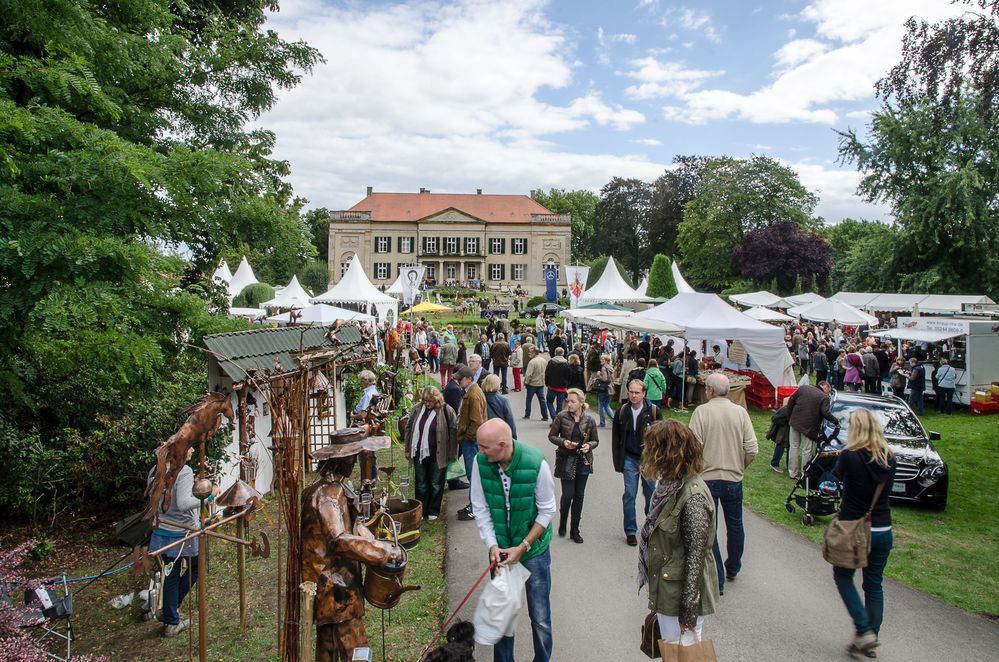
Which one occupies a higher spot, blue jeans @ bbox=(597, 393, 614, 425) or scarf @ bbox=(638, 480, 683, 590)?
scarf @ bbox=(638, 480, 683, 590)

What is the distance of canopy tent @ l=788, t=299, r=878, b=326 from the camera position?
22.8 m

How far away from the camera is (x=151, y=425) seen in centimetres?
753

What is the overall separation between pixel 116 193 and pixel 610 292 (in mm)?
23046

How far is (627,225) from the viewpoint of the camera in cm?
7888

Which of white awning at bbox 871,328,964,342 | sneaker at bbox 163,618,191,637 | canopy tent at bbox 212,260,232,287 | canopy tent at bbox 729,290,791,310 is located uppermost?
canopy tent at bbox 212,260,232,287

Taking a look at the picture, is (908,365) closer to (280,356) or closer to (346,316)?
(346,316)

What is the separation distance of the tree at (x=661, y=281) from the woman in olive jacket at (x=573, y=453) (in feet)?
109

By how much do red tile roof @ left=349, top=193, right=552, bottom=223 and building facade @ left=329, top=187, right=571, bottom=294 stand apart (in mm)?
295

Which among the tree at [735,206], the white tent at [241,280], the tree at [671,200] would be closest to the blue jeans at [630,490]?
the white tent at [241,280]

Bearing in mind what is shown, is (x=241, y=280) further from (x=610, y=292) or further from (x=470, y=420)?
(x=470, y=420)

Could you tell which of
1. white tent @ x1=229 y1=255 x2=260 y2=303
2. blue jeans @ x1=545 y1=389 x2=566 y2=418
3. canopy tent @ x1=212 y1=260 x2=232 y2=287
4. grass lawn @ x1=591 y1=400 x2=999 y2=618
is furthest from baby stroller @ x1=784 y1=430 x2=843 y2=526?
white tent @ x1=229 y1=255 x2=260 y2=303

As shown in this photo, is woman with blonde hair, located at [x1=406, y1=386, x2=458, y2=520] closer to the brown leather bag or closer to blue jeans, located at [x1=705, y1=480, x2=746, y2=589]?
blue jeans, located at [x1=705, y1=480, x2=746, y2=589]

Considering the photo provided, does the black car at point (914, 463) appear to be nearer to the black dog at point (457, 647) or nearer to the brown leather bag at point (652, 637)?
the brown leather bag at point (652, 637)

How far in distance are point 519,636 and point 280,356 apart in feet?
12.3
